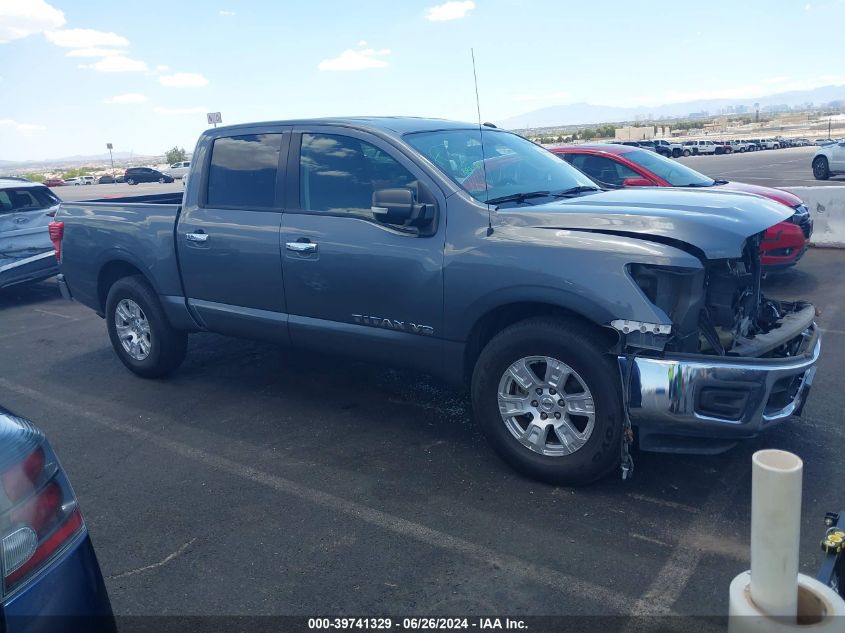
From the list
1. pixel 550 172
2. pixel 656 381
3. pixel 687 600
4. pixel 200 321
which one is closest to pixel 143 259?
pixel 200 321

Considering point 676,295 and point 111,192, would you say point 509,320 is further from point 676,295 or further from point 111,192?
point 111,192

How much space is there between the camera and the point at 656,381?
3.56 meters

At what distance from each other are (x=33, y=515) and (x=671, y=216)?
3.02 m

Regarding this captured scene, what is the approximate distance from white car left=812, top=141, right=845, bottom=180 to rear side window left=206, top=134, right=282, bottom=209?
801 inches

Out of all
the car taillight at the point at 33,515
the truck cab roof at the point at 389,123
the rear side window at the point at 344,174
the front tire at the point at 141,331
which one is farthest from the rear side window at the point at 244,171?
the car taillight at the point at 33,515

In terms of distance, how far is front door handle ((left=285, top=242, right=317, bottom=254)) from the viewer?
4.79 metres

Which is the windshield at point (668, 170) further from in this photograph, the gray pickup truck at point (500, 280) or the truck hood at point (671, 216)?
the truck hood at point (671, 216)

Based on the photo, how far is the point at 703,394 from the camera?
354 centimetres

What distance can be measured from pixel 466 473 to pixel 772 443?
179cm

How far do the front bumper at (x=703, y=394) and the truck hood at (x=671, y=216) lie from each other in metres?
0.54

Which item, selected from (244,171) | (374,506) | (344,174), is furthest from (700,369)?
(244,171)

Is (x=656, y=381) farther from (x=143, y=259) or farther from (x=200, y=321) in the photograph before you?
(x=143, y=259)

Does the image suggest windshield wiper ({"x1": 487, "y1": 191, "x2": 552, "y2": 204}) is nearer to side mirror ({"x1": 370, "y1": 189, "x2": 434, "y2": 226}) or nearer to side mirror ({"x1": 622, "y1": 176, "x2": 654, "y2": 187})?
side mirror ({"x1": 370, "y1": 189, "x2": 434, "y2": 226})

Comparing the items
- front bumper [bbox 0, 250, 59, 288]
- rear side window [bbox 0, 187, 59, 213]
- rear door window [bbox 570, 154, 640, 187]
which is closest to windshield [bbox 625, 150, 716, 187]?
rear door window [bbox 570, 154, 640, 187]
